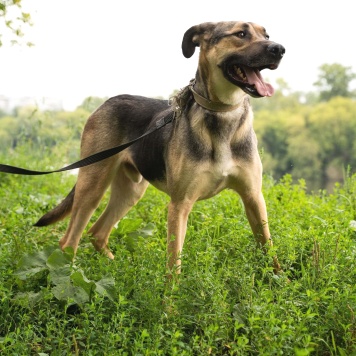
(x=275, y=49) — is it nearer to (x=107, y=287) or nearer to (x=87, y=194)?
(x=107, y=287)

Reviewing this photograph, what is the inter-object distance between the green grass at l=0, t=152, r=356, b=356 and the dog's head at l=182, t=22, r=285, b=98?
4.07 feet

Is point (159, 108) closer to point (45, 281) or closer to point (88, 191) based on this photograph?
point (88, 191)

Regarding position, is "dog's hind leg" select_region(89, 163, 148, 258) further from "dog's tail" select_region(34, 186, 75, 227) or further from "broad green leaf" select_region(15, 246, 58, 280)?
"broad green leaf" select_region(15, 246, 58, 280)

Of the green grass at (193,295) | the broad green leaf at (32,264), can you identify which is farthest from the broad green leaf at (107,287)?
the broad green leaf at (32,264)

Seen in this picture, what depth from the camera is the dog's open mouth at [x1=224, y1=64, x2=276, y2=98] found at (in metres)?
4.59

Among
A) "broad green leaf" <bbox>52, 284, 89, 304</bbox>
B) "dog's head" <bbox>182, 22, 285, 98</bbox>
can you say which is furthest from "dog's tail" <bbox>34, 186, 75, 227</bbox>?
"dog's head" <bbox>182, 22, 285, 98</bbox>

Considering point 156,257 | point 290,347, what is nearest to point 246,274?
point 156,257

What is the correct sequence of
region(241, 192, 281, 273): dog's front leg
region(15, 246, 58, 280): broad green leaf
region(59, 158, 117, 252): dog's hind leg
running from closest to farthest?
region(15, 246, 58, 280): broad green leaf, region(241, 192, 281, 273): dog's front leg, region(59, 158, 117, 252): dog's hind leg

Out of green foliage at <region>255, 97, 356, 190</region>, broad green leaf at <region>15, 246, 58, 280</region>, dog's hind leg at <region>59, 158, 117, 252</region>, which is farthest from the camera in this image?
green foliage at <region>255, 97, 356, 190</region>

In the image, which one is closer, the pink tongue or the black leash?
the pink tongue

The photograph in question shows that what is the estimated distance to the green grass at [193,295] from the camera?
12.4 ft

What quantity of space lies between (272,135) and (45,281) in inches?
2031

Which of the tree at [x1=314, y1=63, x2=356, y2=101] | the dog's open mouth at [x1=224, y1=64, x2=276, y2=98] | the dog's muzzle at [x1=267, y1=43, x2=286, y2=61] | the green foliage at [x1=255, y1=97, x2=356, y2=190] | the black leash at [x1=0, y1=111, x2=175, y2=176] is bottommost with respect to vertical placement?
the green foliage at [x1=255, y1=97, x2=356, y2=190]

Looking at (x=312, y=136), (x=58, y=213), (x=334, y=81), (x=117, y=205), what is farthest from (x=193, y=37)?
(x=334, y=81)
